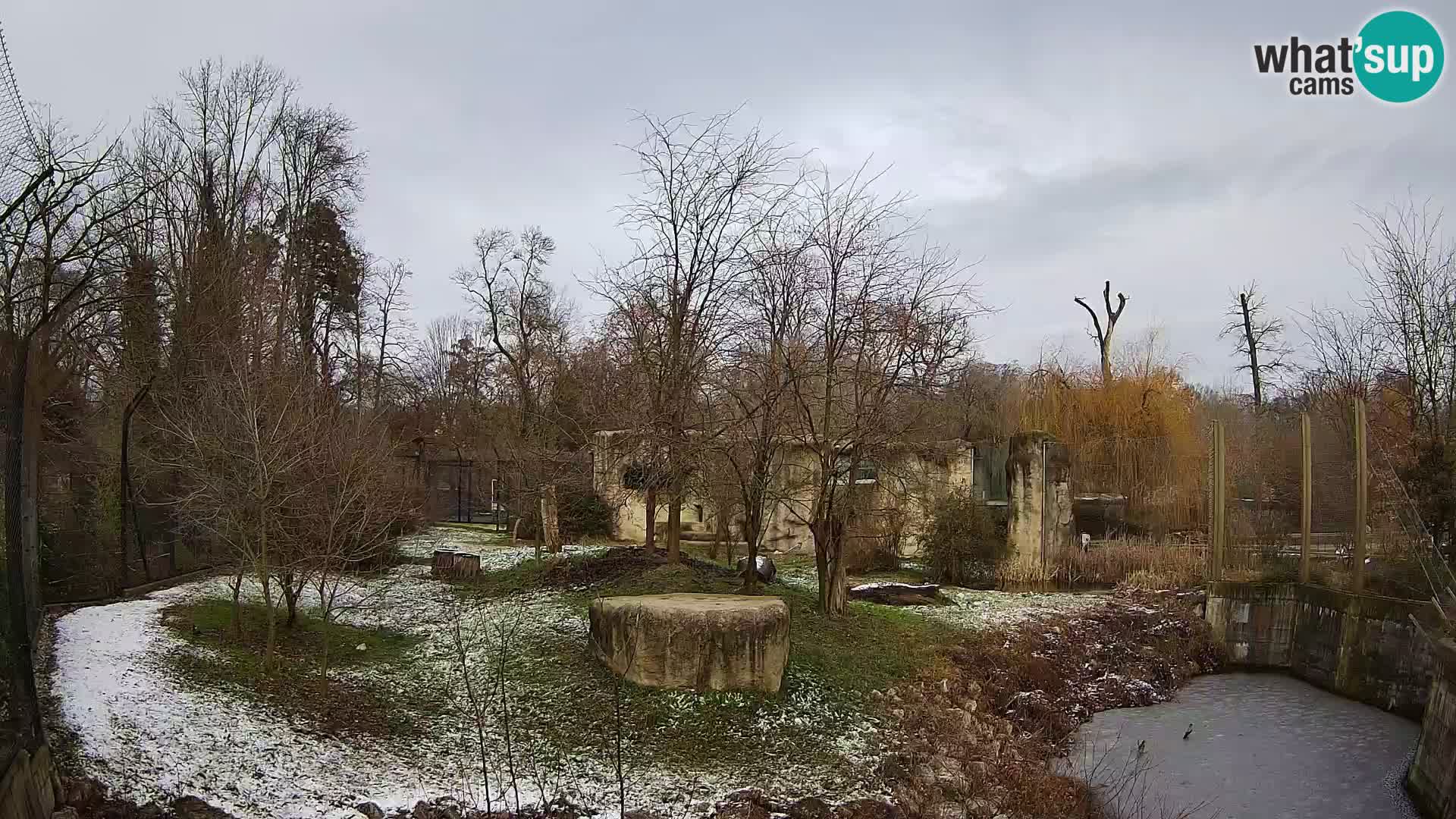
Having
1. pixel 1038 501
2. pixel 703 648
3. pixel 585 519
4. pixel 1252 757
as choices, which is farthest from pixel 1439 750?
pixel 585 519

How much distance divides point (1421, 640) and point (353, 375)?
2681cm

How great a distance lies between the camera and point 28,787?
503 cm

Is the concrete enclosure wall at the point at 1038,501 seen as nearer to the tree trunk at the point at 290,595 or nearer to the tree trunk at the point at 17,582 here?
the tree trunk at the point at 290,595

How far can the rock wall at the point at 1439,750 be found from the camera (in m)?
7.86

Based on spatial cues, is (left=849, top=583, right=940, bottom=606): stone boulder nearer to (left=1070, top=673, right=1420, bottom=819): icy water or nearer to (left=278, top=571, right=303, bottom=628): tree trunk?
(left=1070, top=673, right=1420, bottom=819): icy water

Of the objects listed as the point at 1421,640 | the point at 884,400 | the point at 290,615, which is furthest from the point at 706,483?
the point at 1421,640

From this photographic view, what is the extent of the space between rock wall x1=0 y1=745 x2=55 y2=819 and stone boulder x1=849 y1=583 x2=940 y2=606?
418 inches

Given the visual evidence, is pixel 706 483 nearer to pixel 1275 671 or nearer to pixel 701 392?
pixel 701 392

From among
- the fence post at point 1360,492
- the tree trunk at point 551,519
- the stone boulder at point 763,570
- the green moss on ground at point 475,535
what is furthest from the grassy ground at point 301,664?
the fence post at point 1360,492

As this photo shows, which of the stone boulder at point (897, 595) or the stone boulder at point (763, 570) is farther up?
the stone boulder at point (763, 570)

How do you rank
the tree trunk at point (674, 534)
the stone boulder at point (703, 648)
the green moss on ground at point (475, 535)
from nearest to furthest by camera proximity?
the stone boulder at point (703, 648)
the tree trunk at point (674, 534)
the green moss on ground at point (475, 535)

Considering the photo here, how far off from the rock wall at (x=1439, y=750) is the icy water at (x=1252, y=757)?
210 millimetres

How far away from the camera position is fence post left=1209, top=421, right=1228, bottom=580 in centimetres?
1472

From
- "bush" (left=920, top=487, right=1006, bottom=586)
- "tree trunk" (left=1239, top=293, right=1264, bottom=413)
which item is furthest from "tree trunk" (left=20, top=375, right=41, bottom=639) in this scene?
"tree trunk" (left=1239, top=293, right=1264, bottom=413)
